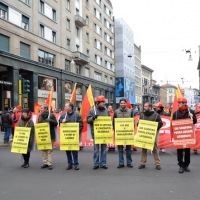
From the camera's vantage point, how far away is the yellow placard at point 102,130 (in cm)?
762

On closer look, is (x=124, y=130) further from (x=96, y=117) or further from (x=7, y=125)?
(x=7, y=125)

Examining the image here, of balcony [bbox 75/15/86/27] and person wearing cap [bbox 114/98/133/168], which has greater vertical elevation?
balcony [bbox 75/15/86/27]

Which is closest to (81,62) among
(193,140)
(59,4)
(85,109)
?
(59,4)

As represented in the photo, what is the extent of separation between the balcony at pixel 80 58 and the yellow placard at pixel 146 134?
103 ft

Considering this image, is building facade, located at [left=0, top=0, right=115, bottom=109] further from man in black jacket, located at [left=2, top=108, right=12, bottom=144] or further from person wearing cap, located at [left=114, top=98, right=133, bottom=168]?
person wearing cap, located at [left=114, top=98, right=133, bottom=168]

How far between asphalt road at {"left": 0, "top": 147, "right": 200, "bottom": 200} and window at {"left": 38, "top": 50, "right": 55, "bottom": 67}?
23.3 metres

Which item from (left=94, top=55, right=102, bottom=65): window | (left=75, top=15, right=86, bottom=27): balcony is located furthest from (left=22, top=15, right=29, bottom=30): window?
(left=94, top=55, right=102, bottom=65): window

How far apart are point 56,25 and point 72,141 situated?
94.6ft

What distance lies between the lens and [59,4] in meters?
35.1

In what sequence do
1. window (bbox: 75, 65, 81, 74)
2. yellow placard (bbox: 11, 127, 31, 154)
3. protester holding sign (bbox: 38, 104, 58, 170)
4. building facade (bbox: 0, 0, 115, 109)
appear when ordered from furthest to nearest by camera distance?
1. window (bbox: 75, 65, 81, 74)
2. building facade (bbox: 0, 0, 115, 109)
3. yellow placard (bbox: 11, 127, 31, 154)
4. protester holding sign (bbox: 38, 104, 58, 170)

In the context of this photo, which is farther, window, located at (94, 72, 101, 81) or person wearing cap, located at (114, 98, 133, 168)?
window, located at (94, 72, 101, 81)

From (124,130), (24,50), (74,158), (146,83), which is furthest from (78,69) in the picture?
(146,83)

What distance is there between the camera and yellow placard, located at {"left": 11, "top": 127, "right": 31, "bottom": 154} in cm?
791

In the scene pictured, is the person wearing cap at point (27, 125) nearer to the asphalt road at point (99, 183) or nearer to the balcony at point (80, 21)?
the asphalt road at point (99, 183)
